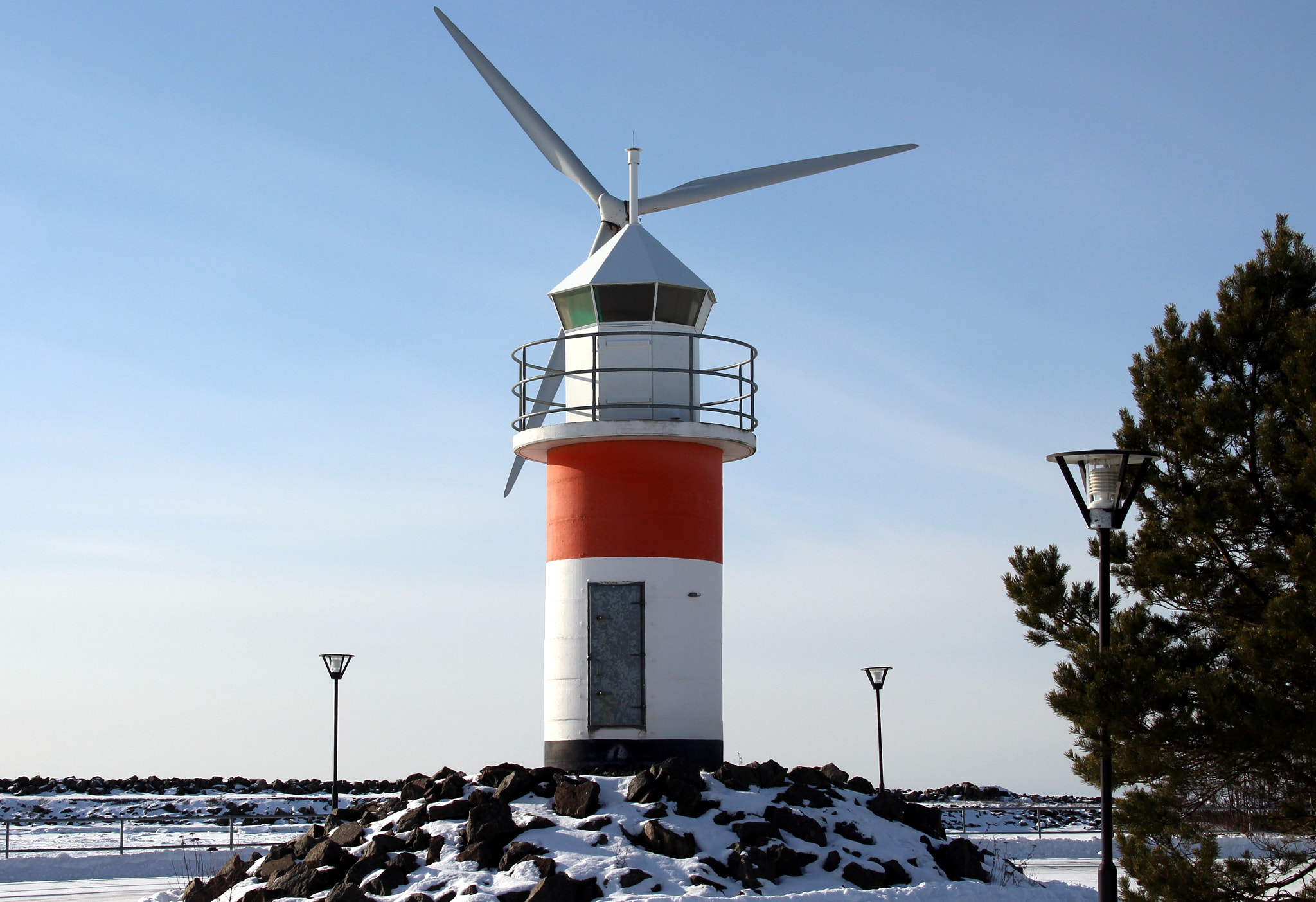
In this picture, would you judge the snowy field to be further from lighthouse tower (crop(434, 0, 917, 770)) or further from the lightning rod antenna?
the lightning rod antenna

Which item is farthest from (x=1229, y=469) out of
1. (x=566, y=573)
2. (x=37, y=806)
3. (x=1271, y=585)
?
(x=37, y=806)

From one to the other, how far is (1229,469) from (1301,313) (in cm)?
205

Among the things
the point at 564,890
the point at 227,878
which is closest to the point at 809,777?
the point at 564,890

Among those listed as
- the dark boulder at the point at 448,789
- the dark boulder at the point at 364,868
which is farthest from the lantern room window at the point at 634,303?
the dark boulder at the point at 364,868

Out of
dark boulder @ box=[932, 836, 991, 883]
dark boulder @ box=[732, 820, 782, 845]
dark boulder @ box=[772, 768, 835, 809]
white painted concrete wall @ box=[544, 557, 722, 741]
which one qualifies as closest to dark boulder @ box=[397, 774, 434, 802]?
white painted concrete wall @ box=[544, 557, 722, 741]

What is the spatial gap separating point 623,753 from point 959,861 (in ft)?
15.1

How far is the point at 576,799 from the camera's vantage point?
16531 millimetres

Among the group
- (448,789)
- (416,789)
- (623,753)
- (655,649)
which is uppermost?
(655,649)

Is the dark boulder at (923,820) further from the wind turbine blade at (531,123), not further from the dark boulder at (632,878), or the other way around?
the wind turbine blade at (531,123)

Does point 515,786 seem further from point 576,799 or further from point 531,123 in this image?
point 531,123

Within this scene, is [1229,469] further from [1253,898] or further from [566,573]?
[566,573]

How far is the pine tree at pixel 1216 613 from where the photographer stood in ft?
50.0

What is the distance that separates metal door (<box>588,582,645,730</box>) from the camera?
19.1 meters

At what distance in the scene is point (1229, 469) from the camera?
1720 cm
